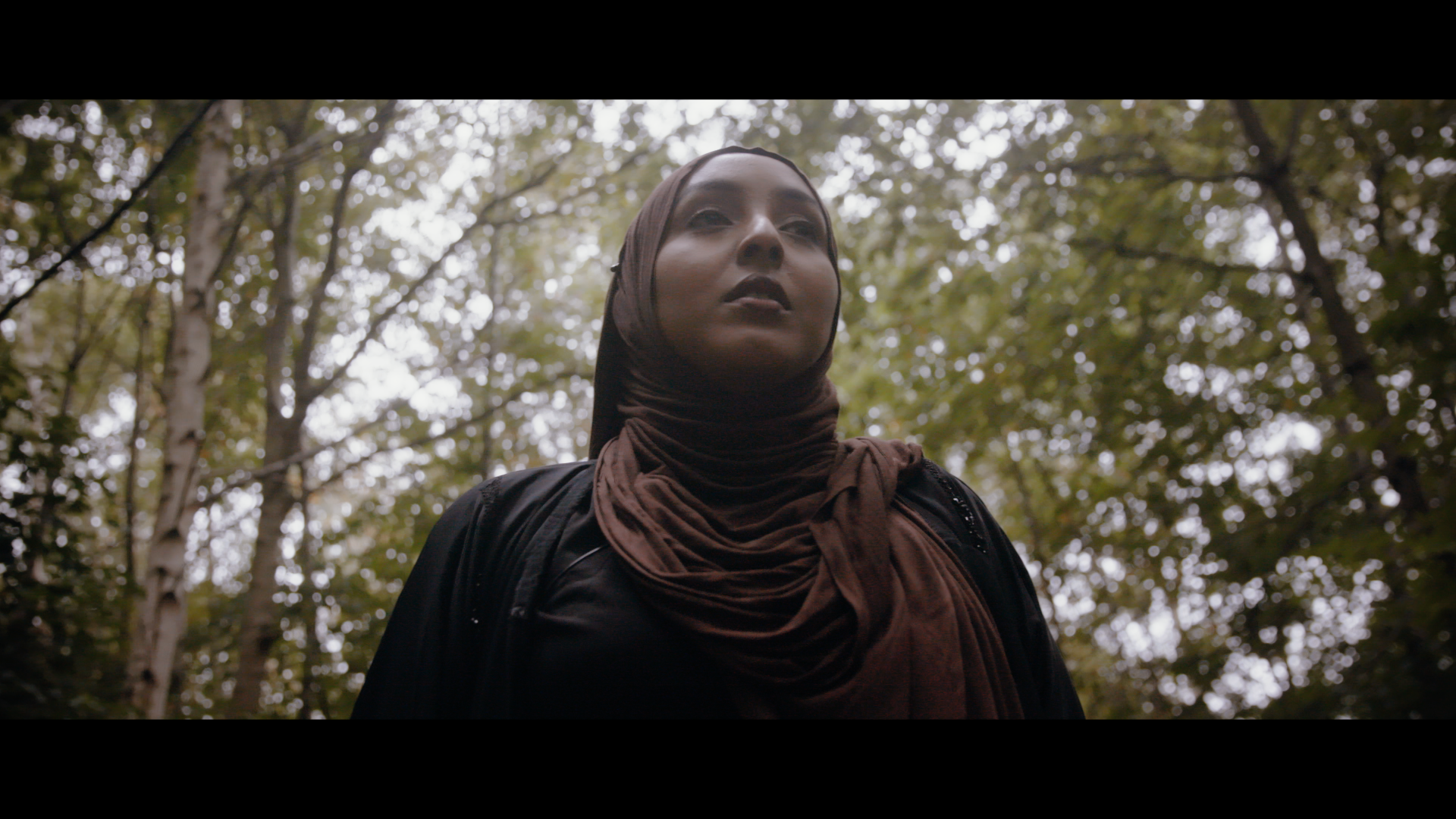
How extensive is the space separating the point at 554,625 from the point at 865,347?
432 cm

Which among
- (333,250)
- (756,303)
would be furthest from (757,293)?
(333,250)

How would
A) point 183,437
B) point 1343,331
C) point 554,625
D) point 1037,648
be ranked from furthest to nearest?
1. point 1343,331
2. point 183,437
3. point 1037,648
4. point 554,625

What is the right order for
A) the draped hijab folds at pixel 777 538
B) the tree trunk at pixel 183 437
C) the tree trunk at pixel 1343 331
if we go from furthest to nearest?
the tree trunk at pixel 1343 331, the tree trunk at pixel 183 437, the draped hijab folds at pixel 777 538

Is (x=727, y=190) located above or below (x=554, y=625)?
above

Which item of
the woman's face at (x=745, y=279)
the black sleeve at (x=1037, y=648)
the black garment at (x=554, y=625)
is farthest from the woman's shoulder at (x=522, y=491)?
the black sleeve at (x=1037, y=648)

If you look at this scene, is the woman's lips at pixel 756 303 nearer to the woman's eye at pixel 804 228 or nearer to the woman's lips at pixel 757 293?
the woman's lips at pixel 757 293

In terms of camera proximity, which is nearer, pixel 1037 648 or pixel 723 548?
pixel 723 548

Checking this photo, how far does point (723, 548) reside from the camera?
4.23ft

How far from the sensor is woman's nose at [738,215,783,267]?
4.74ft

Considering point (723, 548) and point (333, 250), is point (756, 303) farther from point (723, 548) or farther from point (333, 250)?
point (333, 250)

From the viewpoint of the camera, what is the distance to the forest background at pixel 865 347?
3275 mm

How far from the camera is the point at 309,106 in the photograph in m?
4.32

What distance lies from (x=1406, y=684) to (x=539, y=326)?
182 inches

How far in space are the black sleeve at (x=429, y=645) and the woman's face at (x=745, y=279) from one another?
51cm
